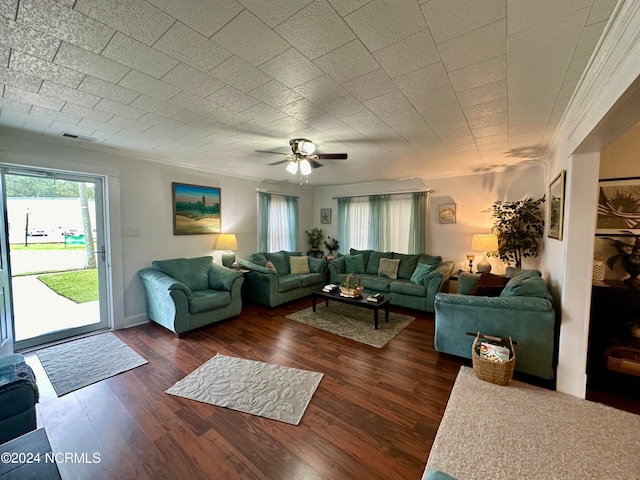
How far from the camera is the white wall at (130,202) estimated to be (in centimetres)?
296

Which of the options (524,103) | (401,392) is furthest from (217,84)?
(401,392)

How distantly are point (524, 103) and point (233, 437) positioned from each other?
3289mm

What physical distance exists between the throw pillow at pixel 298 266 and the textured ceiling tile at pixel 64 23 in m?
4.22

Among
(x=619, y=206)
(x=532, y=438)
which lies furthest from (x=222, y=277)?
(x=619, y=206)

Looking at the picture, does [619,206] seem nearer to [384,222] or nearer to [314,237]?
[384,222]

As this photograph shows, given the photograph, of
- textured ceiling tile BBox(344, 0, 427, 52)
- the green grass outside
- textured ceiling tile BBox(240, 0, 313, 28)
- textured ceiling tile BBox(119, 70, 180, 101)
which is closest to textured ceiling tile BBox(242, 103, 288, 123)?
textured ceiling tile BBox(119, 70, 180, 101)

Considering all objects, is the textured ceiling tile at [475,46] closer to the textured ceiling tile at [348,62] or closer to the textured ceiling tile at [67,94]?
the textured ceiling tile at [348,62]

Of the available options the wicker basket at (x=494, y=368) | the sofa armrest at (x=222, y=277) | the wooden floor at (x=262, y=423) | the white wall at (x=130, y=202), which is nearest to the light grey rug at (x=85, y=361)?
the wooden floor at (x=262, y=423)

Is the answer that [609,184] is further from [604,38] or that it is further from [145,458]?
[145,458]

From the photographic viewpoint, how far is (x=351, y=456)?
1.66 metres

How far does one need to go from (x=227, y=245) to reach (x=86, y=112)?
103 inches

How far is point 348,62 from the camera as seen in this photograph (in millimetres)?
1555

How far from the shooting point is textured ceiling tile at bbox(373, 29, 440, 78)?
137cm

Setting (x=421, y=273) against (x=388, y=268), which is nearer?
(x=421, y=273)
